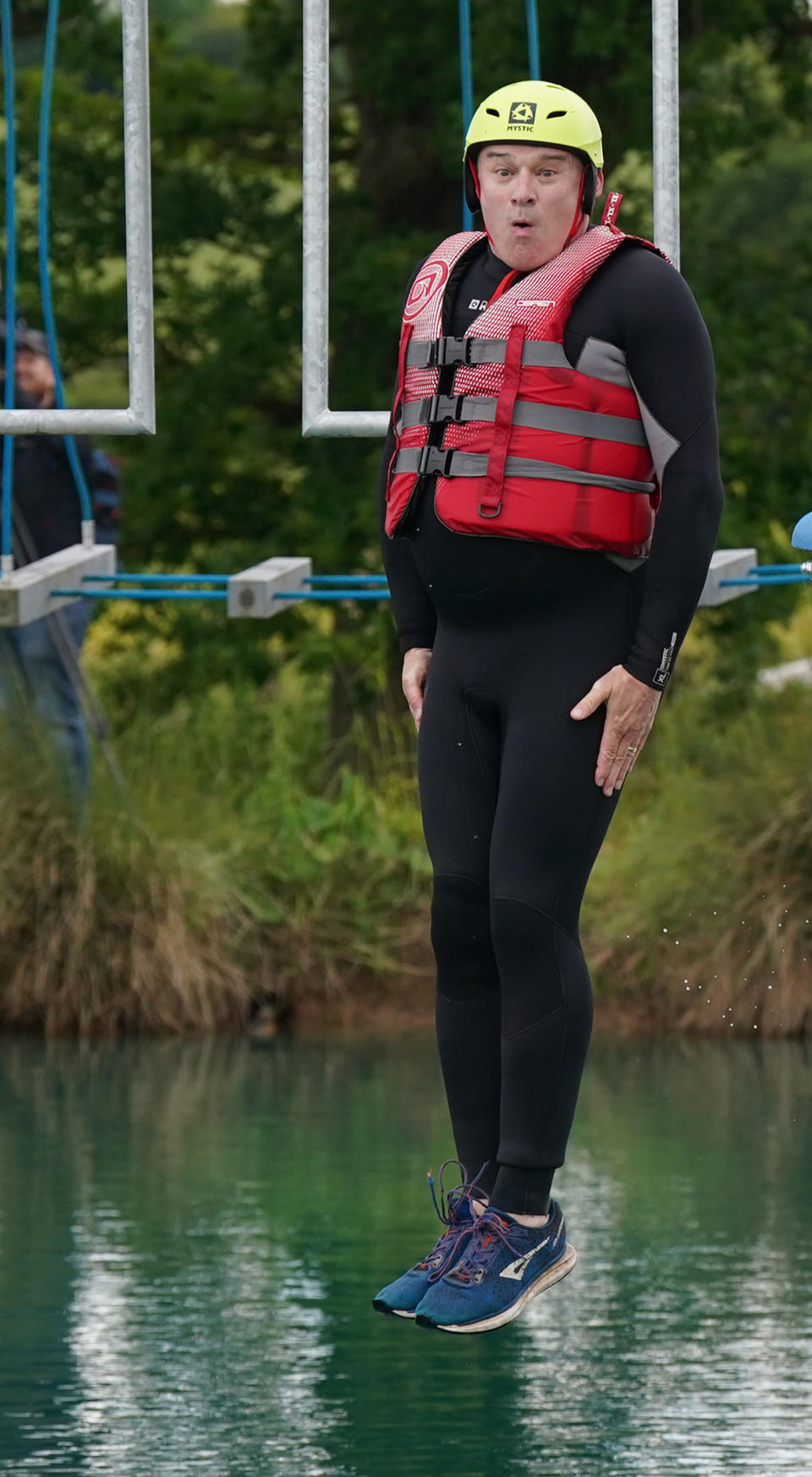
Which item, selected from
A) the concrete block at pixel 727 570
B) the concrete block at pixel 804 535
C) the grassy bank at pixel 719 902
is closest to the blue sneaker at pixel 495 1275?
the concrete block at pixel 804 535

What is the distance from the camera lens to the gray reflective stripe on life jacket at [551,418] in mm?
4289

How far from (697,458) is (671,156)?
913mm

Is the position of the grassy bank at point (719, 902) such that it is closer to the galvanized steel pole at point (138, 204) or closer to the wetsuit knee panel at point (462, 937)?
the galvanized steel pole at point (138, 204)

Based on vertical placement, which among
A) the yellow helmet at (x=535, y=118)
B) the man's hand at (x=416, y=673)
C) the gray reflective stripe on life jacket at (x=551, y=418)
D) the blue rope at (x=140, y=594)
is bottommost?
the blue rope at (x=140, y=594)

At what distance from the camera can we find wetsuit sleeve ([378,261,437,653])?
4.63 metres

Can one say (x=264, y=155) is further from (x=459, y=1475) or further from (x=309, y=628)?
(x=459, y=1475)

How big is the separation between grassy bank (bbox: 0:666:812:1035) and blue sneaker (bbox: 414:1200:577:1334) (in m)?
6.51

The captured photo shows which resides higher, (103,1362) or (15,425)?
(15,425)

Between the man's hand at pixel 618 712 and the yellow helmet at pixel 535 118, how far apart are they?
0.76 meters

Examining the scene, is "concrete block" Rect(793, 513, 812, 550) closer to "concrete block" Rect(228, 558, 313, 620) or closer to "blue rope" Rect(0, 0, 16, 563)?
"blue rope" Rect(0, 0, 16, 563)

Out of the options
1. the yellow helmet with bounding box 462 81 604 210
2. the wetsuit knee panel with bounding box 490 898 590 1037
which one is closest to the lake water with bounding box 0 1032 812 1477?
the wetsuit knee panel with bounding box 490 898 590 1037

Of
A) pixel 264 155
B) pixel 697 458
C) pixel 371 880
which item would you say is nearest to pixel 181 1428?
pixel 697 458

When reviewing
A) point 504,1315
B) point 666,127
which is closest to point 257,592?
point 666,127

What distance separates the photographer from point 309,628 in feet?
43.4
